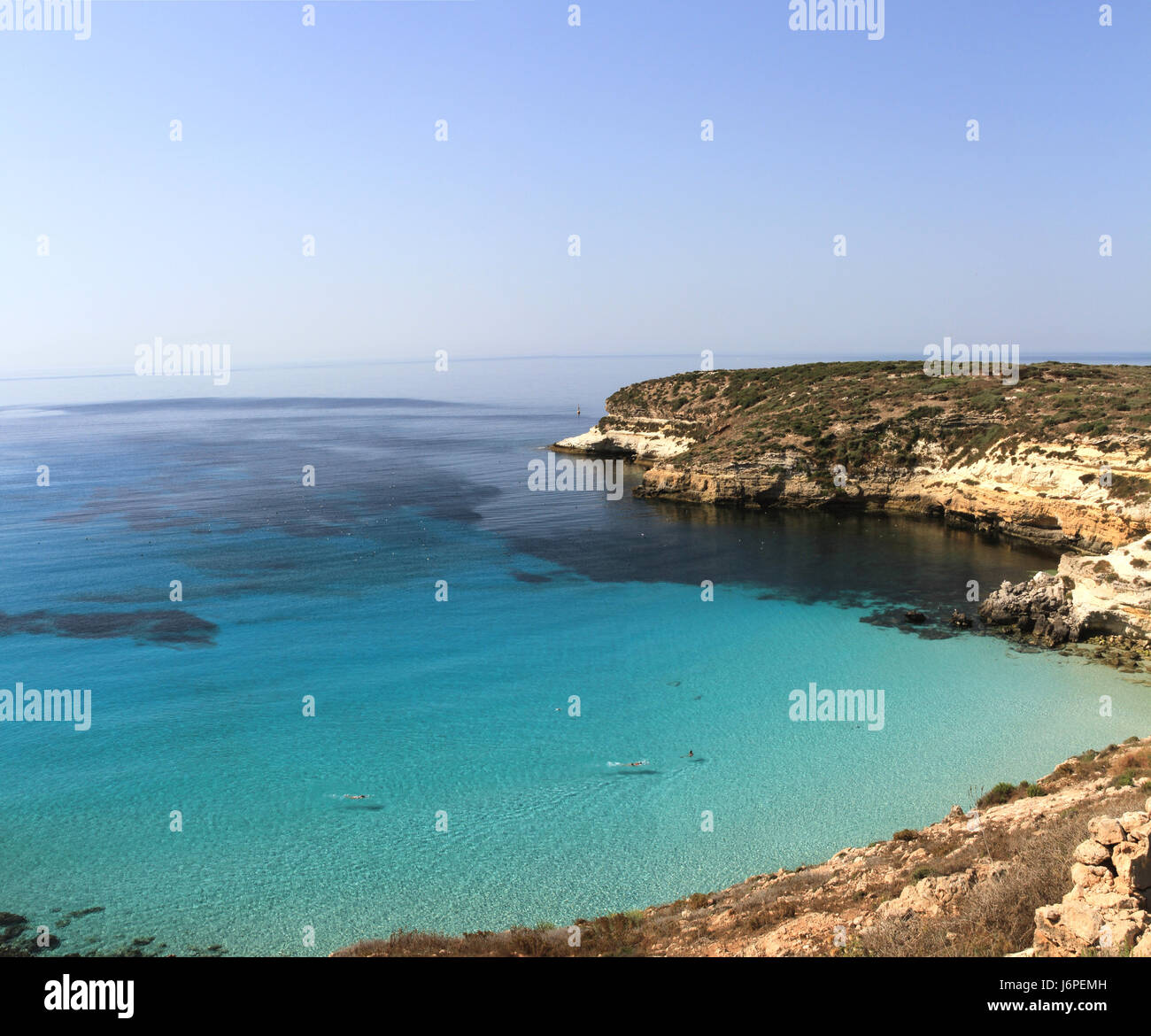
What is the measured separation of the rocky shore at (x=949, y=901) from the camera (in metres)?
9.59

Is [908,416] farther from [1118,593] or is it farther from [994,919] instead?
[994,919]

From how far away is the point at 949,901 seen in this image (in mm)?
11867

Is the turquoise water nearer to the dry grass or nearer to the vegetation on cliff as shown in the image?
the dry grass

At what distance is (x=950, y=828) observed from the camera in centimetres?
1659

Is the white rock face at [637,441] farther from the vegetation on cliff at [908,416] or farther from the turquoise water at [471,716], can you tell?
the turquoise water at [471,716]

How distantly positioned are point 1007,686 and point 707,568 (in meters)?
18.8

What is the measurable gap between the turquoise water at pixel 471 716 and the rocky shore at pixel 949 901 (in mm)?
2754

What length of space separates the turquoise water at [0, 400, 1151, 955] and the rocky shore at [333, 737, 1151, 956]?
2754mm

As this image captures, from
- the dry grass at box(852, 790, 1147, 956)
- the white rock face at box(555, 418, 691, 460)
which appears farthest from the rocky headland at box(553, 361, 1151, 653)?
the dry grass at box(852, 790, 1147, 956)

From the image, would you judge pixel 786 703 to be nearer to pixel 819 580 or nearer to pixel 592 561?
pixel 819 580

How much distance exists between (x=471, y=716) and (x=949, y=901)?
17.6 metres

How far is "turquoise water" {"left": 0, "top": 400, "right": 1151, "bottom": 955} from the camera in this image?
60.0ft
